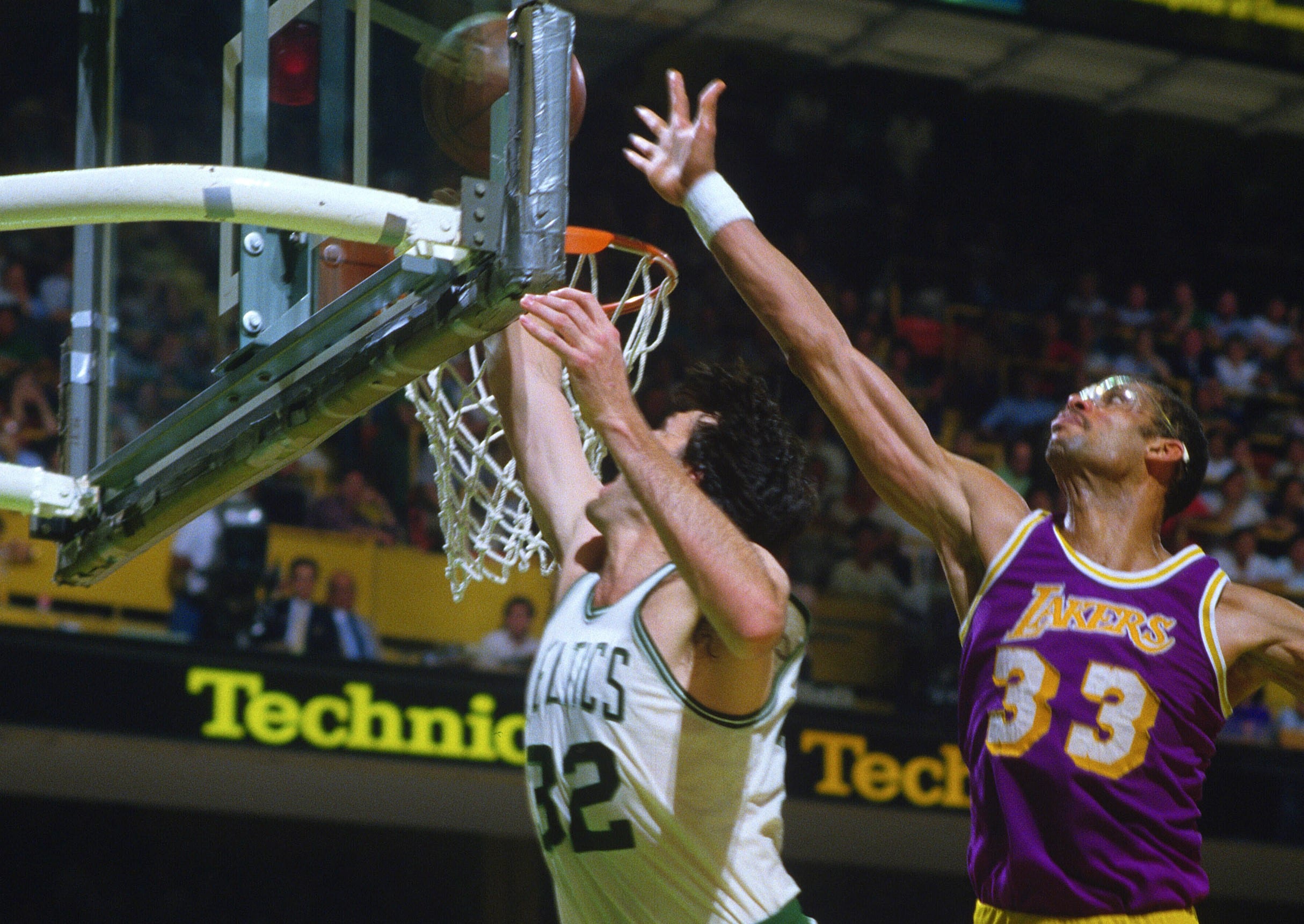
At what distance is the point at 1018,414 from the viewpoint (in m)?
9.30

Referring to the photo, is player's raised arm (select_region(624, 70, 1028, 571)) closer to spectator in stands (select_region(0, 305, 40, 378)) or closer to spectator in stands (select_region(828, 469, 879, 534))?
spectator in stands (select_region(0, 305, 40, 378))

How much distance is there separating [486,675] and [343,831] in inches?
74.1

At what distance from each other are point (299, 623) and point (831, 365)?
13.6 ft

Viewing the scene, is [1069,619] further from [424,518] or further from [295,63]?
[424,518]

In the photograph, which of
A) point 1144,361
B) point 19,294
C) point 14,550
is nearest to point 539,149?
point 14,550

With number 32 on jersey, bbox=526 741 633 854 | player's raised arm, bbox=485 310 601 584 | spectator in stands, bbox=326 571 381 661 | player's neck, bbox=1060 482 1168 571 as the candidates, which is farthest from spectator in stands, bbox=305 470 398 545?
number 32 on jersey, bbox=526 741 633 854

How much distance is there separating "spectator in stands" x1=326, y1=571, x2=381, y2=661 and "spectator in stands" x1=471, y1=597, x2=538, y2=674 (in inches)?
18.3

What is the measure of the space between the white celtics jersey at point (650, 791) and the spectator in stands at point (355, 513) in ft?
15.1

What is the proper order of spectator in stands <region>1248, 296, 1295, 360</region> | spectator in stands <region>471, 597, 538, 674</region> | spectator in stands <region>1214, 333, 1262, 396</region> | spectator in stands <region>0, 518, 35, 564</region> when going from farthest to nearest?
1. spectator in stands <region>1248, 296, 1295, 360</region>
2. spectator in stands <region>1214, 333, 1262, 396</region>
3. spectator in stands <region>471, 597, 538, 674</region>
4. spectator in stands <region>0, 518, 35, 564</region>

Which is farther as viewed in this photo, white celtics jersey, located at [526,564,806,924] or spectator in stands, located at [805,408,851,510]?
spectator in stands, located at [805,408,851,510]

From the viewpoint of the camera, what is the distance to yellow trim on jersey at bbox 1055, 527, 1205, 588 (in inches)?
107

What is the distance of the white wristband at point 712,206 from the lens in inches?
107

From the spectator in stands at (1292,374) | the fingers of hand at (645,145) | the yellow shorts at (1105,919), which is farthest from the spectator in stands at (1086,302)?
the yellow shorts at (1105,919)

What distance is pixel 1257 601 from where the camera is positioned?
2.69 m
